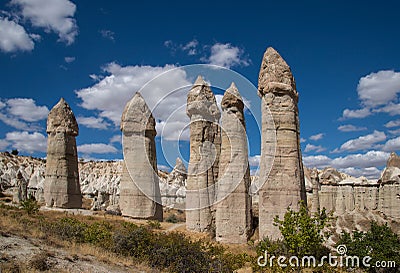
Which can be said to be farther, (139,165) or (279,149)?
(139,165)

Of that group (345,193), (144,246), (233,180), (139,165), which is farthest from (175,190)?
(144,246)

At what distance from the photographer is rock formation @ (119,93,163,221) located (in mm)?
22984

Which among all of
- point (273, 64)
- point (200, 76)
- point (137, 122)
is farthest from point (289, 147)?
point (137, 122)

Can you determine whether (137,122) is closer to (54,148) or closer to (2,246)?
(54,148)

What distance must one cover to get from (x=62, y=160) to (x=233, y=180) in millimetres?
12374

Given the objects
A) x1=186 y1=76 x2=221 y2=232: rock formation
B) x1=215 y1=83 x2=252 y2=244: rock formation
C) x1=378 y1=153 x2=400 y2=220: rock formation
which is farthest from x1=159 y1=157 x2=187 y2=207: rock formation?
x1=215 y1=83 x2=252 y2=244: rock formation

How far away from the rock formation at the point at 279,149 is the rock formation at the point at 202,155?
6457 millimetres

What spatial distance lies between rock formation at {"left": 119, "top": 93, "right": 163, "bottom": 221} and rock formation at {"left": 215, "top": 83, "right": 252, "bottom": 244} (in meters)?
5.92

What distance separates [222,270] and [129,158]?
13.1 metres

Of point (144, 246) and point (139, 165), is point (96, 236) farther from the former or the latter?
point (139, 165)

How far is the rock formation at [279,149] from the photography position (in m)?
14.9

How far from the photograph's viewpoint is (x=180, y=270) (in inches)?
470

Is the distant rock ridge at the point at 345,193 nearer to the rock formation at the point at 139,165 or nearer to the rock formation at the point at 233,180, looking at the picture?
the rock formation at the point at 139,165

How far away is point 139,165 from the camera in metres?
23.4
